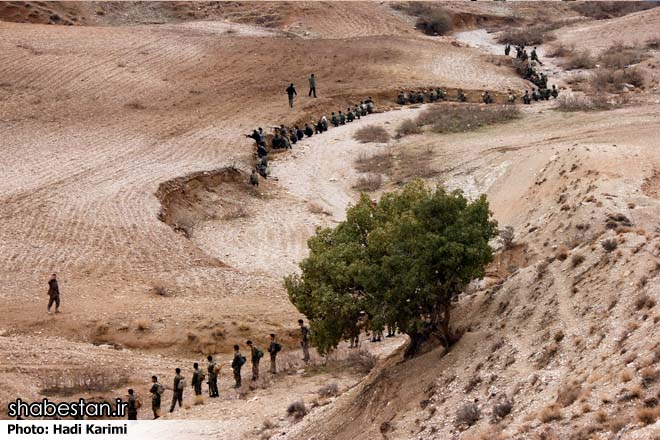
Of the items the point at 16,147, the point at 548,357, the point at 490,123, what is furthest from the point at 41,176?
the point at 548,357

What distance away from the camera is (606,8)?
84625 millimetres

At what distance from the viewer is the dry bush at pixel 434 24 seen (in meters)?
73.8

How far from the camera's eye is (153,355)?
23.3 meters

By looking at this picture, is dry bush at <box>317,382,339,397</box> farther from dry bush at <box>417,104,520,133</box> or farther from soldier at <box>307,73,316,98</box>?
soldier at <box>307,73,316,98</box>

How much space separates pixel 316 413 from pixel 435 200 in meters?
4.65

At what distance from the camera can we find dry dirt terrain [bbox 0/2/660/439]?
1536cm

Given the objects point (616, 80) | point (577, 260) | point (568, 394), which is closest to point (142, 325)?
point (577, 260)

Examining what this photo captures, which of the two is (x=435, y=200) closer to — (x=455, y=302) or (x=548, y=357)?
(x=455, y=302)

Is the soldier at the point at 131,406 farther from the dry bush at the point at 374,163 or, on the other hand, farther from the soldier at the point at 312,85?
the soldier at the point at 312,85

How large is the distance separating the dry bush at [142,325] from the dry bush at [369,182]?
1515 cm

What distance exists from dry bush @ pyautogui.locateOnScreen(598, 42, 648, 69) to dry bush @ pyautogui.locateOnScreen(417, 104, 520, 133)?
13.6 m

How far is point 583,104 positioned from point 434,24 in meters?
32.5

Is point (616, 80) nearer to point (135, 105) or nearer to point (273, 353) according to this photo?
point (135, 105)

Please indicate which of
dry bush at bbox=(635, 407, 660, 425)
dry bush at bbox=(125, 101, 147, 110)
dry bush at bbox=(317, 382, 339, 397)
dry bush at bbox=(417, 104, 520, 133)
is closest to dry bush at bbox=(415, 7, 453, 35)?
dry bush at bbox=(417, 104, 520, 133)
